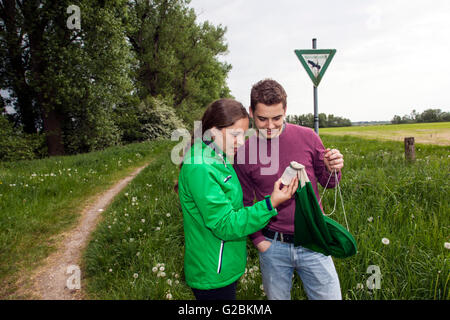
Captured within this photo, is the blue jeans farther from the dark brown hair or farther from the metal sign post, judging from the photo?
the metal sign post

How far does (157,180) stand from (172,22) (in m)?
22.8

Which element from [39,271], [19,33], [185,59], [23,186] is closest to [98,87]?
[19,33]

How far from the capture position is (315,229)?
1.66 m

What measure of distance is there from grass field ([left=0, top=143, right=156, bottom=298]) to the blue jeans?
3298 millimetres

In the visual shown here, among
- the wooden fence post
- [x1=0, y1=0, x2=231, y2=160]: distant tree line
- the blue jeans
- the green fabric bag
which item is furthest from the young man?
[x1=0, y1=0, x2=231, y2=160]: distant tree line

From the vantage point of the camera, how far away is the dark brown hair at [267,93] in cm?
195

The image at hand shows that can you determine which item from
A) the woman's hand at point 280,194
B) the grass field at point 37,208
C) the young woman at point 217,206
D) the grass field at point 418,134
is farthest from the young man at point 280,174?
the grass field at point 418,134

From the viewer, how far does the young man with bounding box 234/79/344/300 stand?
1843 mm

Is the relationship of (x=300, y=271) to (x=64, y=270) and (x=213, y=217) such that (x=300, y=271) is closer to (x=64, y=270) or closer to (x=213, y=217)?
(x=213, y=217)

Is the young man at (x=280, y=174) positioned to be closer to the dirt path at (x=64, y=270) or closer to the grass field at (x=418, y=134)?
the dirt path at (x=64, y=270)

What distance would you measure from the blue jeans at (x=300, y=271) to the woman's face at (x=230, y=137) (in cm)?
84

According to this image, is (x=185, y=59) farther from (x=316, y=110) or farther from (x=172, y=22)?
(x=316, y=110)

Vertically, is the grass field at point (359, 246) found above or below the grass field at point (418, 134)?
below
